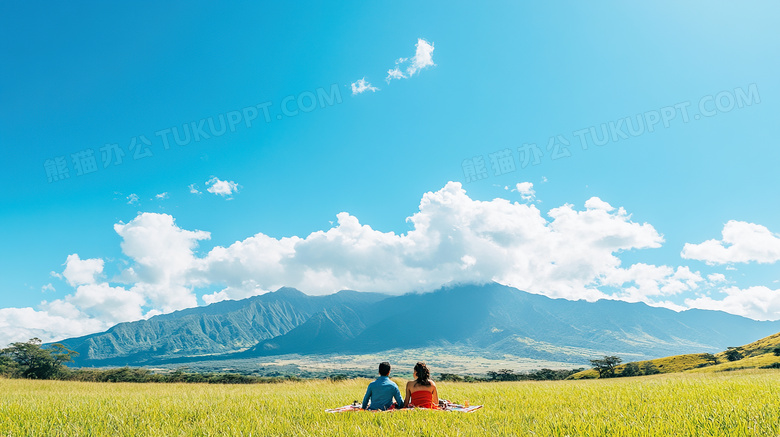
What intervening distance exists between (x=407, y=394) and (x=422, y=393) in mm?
447

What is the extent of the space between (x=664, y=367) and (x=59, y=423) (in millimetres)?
130172

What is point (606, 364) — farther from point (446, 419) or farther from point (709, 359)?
point (446, 419)

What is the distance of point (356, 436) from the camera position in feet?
22.0

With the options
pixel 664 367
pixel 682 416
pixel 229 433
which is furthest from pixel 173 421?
pixel 664 367

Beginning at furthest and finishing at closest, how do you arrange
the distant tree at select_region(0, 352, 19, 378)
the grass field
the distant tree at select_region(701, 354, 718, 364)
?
the distant tree at select_region(701, 354, 718, 364) → the distant tree at select_region(0, 352, 19, 378) → the grass field

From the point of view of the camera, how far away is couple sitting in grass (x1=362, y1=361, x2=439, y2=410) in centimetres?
1049

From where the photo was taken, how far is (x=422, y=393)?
10680 mm

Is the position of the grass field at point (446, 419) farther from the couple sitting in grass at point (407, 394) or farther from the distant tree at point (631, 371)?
the distant tree at point (631, 371)

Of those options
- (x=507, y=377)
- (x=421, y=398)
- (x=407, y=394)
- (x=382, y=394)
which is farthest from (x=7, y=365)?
(x=421, y=398)

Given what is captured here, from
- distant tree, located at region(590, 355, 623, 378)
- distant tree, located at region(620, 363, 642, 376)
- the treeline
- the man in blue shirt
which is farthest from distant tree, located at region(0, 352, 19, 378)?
distant tree, located at region(590, 355, 623, 378)

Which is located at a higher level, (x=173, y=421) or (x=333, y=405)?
(x=173, y=421)

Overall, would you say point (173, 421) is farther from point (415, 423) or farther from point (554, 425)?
point (554, 425)

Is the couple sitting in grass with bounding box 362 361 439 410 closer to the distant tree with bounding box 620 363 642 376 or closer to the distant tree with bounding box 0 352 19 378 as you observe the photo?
the distant tree with bounding box 0 352 19 378

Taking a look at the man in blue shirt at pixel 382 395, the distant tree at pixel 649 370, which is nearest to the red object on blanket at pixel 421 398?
the man in blue shirt at pixel 382 395
